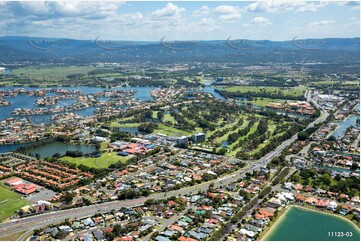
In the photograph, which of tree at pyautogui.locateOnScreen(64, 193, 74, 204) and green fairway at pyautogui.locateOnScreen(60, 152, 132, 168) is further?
green fairway at pyautogui.locateOnScreen(60, 152, 132, 168)

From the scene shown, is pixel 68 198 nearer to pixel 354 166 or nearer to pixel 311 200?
pixel 311 200

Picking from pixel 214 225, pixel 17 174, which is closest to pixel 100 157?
pixel 17 174

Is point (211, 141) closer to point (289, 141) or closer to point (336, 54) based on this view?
point (289, 141)

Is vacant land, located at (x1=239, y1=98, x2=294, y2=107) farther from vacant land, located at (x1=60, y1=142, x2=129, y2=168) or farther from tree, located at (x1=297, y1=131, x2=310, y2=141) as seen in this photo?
vacant land, located at (x1=60, y1=142, x2=129, y2=168)

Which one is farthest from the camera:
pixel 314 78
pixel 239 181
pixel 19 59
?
pixel 19 59

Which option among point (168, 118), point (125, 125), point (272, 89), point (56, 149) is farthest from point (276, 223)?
point (272, 89)

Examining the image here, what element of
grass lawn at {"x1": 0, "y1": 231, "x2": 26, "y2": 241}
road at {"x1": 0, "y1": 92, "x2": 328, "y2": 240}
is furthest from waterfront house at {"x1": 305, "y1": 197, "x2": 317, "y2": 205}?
grass lawn at {"x1": 0, "y1": 231, "x2": 26, "y2": 241}

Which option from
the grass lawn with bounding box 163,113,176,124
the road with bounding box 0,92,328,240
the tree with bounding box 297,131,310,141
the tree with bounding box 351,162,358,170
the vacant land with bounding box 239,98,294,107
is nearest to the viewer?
the road with bounding box 0,92,328,240
